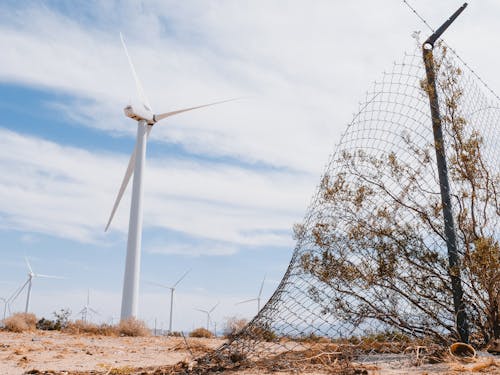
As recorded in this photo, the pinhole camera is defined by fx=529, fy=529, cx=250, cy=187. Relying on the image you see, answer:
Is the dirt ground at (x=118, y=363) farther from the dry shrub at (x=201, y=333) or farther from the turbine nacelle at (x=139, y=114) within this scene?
the turbine nacelle at (x=139, y=114)

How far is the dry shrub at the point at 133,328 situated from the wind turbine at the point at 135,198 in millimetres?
5376

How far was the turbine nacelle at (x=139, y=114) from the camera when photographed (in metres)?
28.5

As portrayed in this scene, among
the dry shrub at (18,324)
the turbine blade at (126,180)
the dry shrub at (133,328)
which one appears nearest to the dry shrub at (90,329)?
the dry shrub at (133,328)

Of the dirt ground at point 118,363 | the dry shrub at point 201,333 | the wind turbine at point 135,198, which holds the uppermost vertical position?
the wind turbine at point 135,198

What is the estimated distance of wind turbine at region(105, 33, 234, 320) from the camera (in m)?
24.7

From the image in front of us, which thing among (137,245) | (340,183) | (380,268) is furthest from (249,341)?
(137,245)

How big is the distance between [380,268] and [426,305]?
2.88ft

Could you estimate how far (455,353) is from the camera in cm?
681

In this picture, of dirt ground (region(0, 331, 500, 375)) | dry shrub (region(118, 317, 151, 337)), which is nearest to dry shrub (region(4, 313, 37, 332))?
dry shrub (region(118, 317, 151, 337))

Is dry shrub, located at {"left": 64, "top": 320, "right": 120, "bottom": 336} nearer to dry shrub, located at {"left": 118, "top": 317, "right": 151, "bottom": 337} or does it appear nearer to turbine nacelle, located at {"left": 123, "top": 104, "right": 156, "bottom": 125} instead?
dry shrub, located at {"left": 118, "top": 317, "right": 151, "bottom": 337}

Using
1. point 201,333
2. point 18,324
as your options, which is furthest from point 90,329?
point 201,333

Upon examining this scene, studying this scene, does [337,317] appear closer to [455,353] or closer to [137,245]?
[455,353]

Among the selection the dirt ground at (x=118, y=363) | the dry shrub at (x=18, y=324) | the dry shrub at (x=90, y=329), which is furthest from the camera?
the dry shrub at (x=90, y=329)

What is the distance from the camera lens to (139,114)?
28547mm
